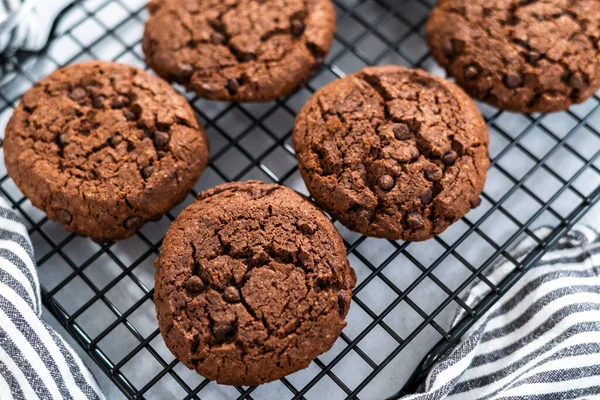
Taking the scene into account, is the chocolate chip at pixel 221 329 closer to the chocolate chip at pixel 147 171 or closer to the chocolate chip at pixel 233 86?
the chocolate chip at pixel 147 171

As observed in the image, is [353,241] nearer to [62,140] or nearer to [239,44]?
[239,44]

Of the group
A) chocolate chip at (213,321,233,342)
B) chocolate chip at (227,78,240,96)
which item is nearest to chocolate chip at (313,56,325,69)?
chocolate chip at (227,78,240,96)

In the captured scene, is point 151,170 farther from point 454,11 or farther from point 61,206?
point 454,11

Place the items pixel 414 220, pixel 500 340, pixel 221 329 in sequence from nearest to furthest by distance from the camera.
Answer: pixel 221 329
pixel 414 220
pixel 500 340

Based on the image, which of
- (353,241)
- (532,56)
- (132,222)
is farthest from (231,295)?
(532,56)

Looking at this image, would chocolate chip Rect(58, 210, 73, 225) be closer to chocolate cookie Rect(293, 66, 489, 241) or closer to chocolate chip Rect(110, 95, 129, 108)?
chocolate chip Rect(110, 95, 129, 108)

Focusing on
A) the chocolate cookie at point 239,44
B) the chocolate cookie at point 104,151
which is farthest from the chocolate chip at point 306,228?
the chocolate cookie at point 239,44

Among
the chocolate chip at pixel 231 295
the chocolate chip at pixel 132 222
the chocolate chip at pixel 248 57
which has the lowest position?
the chocolate chip at pixel 231 295
